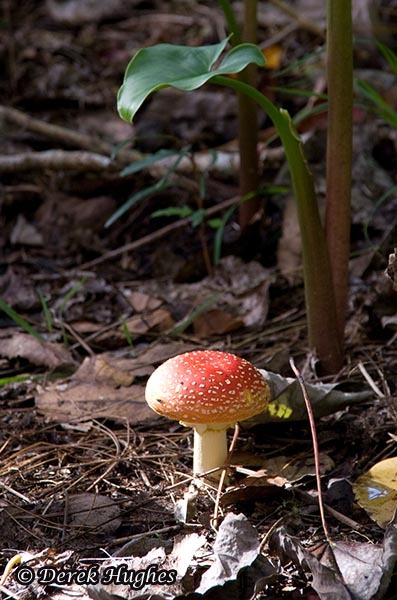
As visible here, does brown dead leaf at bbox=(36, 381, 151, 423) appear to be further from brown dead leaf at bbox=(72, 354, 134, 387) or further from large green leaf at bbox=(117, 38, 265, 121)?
large green leaf at bbox=(117, 38, 265, 121)

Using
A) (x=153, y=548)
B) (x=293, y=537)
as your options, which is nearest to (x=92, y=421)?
(x=153, y=548)

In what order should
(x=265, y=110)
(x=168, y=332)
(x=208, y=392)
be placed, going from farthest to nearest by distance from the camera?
(x=168, y=332) < (x=265, y=110) < (x=208, y=392)

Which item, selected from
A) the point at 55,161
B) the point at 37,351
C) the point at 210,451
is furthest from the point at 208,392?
the point at 55,161

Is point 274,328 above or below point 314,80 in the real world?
below

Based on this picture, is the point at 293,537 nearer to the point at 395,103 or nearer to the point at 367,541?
the point at 367,541

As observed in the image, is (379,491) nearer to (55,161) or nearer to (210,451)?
(210,451)

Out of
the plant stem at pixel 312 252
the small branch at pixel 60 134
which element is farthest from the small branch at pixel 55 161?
the plant stem at pixel 312 252
